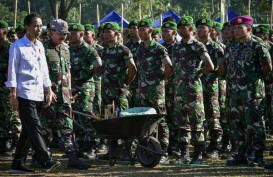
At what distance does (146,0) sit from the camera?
60.4 metres

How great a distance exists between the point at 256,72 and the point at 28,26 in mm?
3264

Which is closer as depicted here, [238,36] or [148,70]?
[238,36]

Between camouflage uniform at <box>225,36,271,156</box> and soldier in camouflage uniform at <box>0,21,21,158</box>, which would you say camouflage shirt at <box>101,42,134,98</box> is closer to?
soldier in camouflage uniform at <box>0,21,21,158</box>

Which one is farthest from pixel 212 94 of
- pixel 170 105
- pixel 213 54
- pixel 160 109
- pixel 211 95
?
pixel 170 105

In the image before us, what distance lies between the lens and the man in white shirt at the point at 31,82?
918 centimetres

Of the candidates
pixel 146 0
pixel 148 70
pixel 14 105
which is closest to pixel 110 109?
pixel 148 70

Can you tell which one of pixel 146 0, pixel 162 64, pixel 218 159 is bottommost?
pixel 218 159

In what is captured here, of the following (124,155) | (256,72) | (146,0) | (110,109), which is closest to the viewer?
(256,72)

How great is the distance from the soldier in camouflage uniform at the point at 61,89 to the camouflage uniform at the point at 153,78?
1.60 m

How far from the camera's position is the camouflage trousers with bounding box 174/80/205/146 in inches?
408

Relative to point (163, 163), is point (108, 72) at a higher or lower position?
higher

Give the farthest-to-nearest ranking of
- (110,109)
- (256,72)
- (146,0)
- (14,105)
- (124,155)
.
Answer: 1. (146,0)
2. (124,155)
3. (110,109)
4. (256,72)
5. (14,105)

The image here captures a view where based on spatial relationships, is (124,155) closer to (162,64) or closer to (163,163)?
(163,163)

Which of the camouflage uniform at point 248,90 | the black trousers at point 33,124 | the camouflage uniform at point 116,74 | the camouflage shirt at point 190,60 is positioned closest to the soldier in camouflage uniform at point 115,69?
the camouflage uniform at point 116,74
